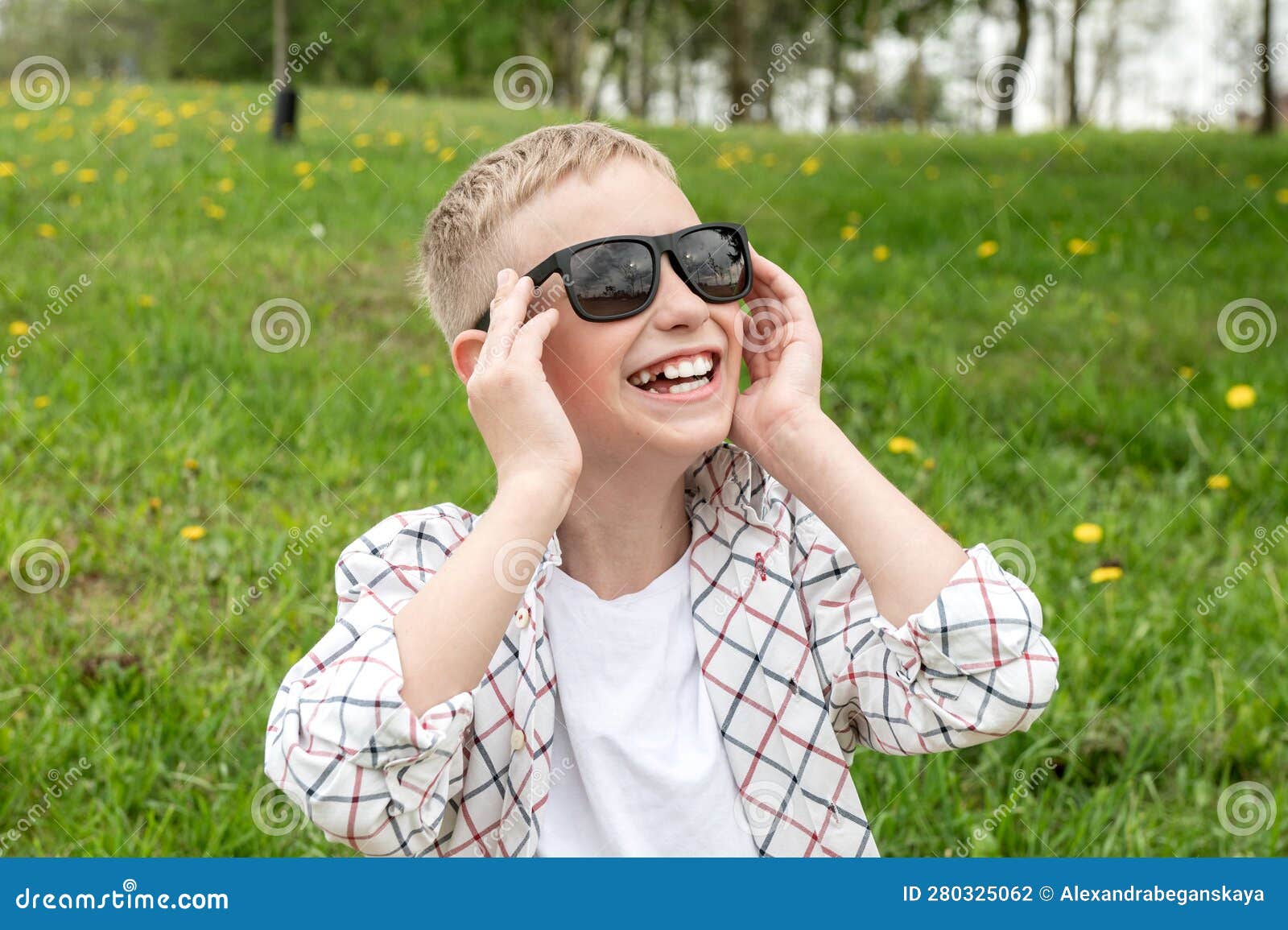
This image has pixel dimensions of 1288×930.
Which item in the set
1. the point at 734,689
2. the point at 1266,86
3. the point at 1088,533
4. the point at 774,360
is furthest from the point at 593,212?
the point at 1266,86

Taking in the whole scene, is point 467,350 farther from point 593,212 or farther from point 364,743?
point 364,743

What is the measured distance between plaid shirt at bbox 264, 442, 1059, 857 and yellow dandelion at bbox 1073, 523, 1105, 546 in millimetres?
1742

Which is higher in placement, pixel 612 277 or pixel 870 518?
pixel 612 277

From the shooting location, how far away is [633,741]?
152 centimetres

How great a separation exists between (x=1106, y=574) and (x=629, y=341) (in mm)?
1835

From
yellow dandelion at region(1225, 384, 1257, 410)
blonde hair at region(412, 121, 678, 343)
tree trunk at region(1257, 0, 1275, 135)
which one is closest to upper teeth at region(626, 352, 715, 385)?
blonde hair at region(412, 121, 678, 343)

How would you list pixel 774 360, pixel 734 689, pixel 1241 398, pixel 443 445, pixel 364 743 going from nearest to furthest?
pixel 364 743 → pixel 734 689 → pixel 774 360 → pixel 443 445 → pixel 1241 398

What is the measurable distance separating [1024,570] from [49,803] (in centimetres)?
226

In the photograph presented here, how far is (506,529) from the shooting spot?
1395mm

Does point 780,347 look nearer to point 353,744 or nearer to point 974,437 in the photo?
point 353,744

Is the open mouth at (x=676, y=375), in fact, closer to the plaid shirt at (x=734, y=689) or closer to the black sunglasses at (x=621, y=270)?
the black sunglasses at (x=621, y=270)

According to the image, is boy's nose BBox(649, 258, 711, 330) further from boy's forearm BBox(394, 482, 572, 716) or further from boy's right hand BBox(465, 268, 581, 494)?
boy's forearm BBox(394, 482, 572, 716)

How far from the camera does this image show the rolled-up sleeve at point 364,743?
1323 millimetres

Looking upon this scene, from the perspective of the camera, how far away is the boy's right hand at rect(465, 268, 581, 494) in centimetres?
144
